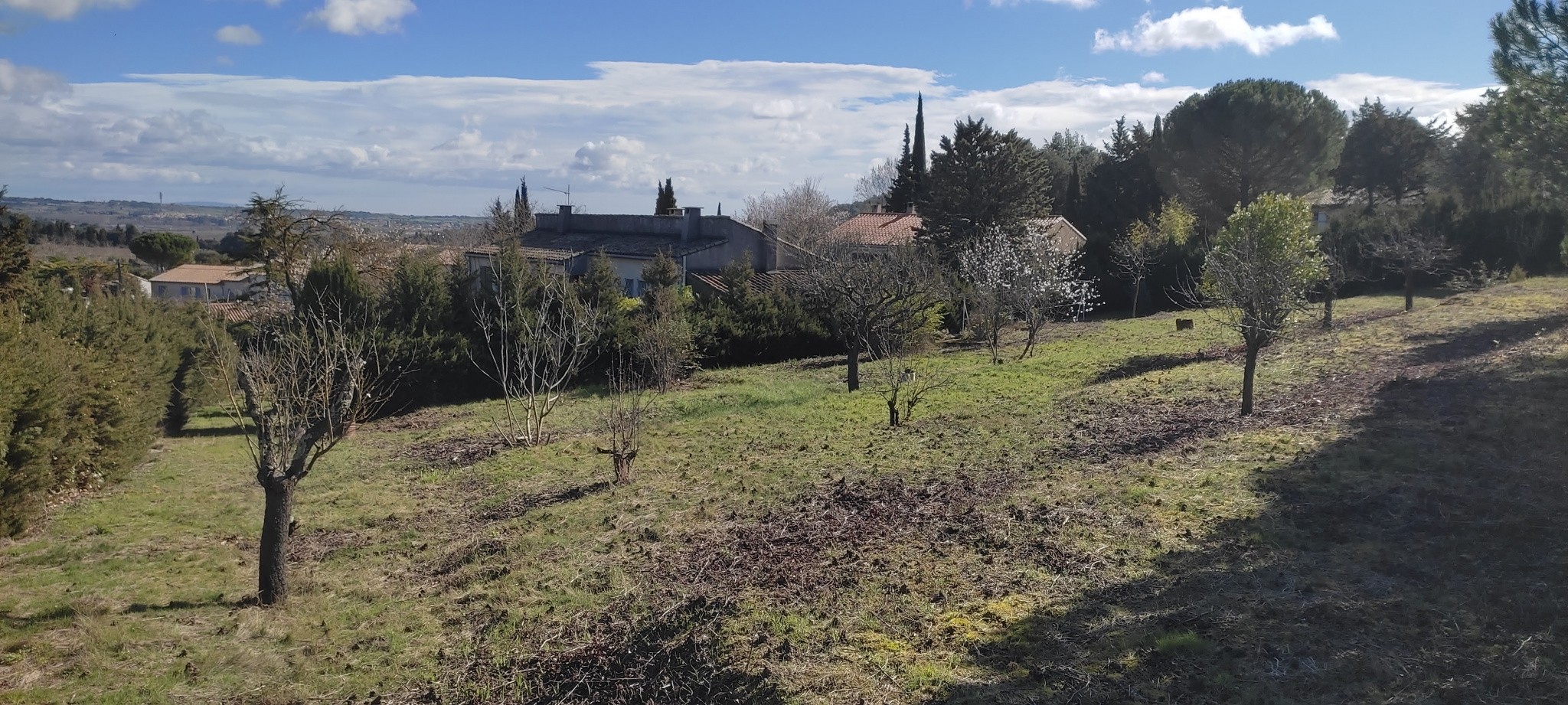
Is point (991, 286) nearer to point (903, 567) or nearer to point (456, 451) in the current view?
point (456, 451)

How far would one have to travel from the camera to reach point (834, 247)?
30344 mm

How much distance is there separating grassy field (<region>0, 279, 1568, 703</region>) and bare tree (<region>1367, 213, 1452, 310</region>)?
925 centimetres

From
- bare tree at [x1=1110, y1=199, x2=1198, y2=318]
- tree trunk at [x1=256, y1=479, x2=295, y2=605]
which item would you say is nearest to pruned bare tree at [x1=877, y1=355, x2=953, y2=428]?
tree trunk at [x1=256, y1=479, x2=295, y2=605]

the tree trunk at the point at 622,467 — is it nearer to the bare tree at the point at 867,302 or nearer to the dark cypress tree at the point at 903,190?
the bare tree at the point at 867,302

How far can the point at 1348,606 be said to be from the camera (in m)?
5.49

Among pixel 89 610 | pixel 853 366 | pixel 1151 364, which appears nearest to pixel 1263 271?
pixel 1151 364

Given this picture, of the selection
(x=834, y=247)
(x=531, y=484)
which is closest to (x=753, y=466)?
(x=531, y=484)

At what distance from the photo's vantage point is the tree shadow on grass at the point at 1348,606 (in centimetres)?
470

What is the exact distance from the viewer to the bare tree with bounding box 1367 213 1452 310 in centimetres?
2122

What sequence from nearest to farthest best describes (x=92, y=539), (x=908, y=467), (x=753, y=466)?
(x=92, y=539), (x=908, y=467), (x=753, y=466)

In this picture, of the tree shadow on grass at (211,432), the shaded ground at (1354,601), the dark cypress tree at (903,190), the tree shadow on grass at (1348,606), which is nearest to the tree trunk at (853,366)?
the shaded ground at (1354,601)

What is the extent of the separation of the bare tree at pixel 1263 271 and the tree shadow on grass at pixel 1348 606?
10.9 ft

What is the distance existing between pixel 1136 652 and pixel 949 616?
1.28 meters

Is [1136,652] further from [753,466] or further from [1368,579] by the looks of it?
[753,466]
